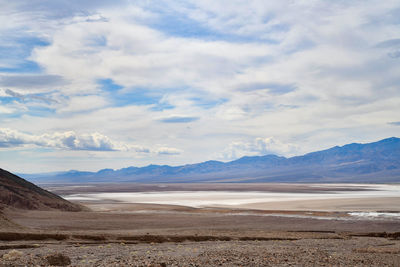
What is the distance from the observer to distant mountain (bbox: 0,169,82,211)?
2045 inches

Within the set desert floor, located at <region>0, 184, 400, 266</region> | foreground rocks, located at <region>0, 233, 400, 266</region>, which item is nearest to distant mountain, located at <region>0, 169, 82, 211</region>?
desert floor, located at <region>0, 184, 400, 266</region>

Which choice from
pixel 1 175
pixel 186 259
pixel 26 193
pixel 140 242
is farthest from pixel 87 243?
pixel 1 175

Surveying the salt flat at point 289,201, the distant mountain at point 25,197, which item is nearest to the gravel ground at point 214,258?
the salt flat at point 289,201

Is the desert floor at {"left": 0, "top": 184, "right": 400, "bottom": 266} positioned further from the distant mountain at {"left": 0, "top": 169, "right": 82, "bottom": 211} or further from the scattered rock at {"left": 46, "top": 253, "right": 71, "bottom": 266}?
the distant mountain at {"left": 0, "top": 169, "right": 82, "bottom": 211}

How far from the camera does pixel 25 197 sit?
2124 inches

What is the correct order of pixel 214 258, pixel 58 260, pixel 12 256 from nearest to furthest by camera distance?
1. pixel 58 260
2. pixel 12 256
3. pixel 214 258

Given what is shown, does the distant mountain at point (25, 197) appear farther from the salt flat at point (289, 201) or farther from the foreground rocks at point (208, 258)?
the foreground rocks at point (208, 258)

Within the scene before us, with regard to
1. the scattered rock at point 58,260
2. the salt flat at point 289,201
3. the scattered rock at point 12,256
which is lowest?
the salt flat at point 289,201

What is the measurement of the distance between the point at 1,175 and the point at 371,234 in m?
54.4

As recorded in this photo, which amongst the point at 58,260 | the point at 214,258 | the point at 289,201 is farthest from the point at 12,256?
the point at 289,201

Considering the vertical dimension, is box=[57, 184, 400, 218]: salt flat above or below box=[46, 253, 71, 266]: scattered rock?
below

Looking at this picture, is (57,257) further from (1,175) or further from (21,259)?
(1,175)

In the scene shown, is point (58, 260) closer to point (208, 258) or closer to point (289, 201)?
point (208, 258)

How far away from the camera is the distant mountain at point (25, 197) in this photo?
5194cm
